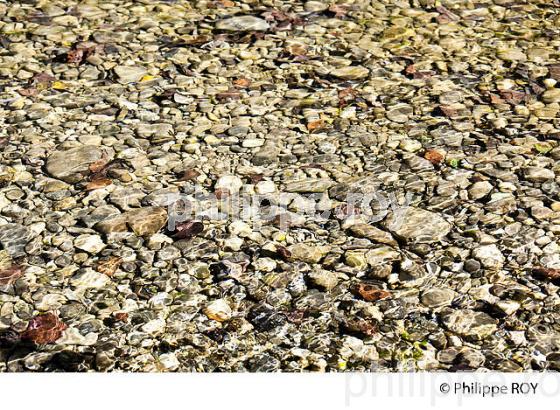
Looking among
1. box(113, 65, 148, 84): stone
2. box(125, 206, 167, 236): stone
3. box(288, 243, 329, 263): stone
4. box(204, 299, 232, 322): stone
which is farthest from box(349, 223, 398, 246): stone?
box(113, 65, 148, 84): stone

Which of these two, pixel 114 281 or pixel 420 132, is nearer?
pixel 114 281

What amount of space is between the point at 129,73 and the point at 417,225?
1.96 meters

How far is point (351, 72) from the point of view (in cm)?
489

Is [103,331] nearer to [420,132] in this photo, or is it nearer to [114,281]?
[114,281]

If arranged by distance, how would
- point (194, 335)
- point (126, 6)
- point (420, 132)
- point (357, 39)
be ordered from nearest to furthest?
point (194, 335)
point (420, 132)
point (357, 39)
point (126, 6)

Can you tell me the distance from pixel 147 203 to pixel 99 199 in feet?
0.70

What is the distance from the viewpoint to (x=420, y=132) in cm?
436

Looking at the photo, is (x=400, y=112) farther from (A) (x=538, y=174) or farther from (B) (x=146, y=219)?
(B) (x=146, y=219)

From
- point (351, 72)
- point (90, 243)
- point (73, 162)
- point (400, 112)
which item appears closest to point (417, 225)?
point (400, 112)

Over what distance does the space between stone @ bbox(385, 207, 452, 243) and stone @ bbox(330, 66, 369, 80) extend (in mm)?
1237

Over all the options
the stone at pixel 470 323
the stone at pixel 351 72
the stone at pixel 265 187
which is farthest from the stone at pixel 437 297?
the stone at pixel 351 72

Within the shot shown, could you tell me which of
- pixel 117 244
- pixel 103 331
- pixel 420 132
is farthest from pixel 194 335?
pixel 420 132

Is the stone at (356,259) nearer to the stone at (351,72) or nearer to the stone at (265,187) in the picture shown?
the stone at (265,187)

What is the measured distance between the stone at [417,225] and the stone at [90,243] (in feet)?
3.78
